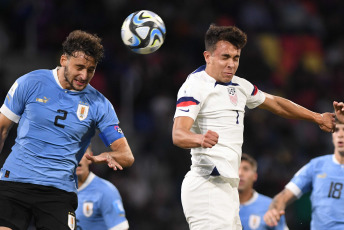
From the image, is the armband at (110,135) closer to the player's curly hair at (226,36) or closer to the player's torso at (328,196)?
the player's curly hair at (226,36)

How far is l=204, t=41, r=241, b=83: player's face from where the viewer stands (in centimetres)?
503

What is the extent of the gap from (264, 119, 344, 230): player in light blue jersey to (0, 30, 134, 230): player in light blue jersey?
222cm

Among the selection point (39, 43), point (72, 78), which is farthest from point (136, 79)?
point (72, 78)

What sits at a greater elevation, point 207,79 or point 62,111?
point 207,79

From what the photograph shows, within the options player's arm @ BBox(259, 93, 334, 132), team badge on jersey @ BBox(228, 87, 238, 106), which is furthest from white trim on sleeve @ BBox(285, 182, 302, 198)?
team badge on jersey @ BBox(228, 87, 238, 106)

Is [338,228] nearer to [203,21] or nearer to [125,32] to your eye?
[125,32]

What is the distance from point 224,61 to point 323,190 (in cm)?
213

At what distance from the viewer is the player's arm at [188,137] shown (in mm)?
4305

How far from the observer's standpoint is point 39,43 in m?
11.4

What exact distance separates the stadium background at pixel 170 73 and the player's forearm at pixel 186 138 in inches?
224

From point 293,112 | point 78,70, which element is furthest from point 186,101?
point 293,112

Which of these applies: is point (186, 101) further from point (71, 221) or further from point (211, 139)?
point (71, 221)

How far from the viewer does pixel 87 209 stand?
668 cm

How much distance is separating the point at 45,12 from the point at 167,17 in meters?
2.58
